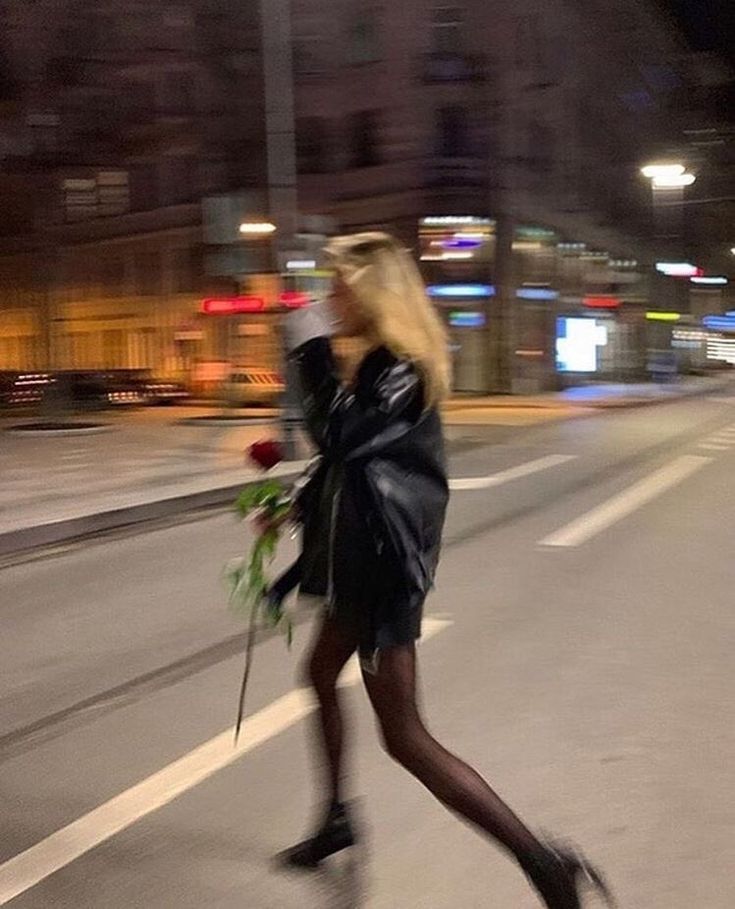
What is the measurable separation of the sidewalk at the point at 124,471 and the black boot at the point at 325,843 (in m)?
6.72

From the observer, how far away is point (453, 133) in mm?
33344

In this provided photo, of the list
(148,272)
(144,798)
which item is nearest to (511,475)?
(144,798)

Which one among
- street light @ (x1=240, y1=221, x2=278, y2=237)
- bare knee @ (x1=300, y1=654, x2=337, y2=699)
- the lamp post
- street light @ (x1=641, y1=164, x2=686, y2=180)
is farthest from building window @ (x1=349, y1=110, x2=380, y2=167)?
bare knee @ (x1=300, y1=654, x2=337, y2=699)

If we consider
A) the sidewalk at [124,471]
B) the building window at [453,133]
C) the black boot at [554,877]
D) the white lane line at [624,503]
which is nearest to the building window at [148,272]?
the building window at [453,133]

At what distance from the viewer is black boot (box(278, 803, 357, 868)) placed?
3.68m

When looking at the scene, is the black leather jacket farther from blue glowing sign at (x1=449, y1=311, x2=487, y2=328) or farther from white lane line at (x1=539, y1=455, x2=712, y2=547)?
blue glowing sign at (x1=449, y1=311, x2=487, y2=328)

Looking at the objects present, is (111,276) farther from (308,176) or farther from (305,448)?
(305,448)

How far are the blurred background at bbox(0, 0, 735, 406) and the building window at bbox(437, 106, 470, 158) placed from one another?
5 centimetres

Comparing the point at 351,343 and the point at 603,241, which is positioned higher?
the point at 603,241

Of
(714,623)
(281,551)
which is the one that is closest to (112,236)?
(281,551)

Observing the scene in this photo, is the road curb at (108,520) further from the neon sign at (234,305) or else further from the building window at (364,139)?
the building window at (364,139)

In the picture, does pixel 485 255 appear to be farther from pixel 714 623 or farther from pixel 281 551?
pixel 714 623

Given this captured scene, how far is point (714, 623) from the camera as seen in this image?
22.7 feet

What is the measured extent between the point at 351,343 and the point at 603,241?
40.7m
